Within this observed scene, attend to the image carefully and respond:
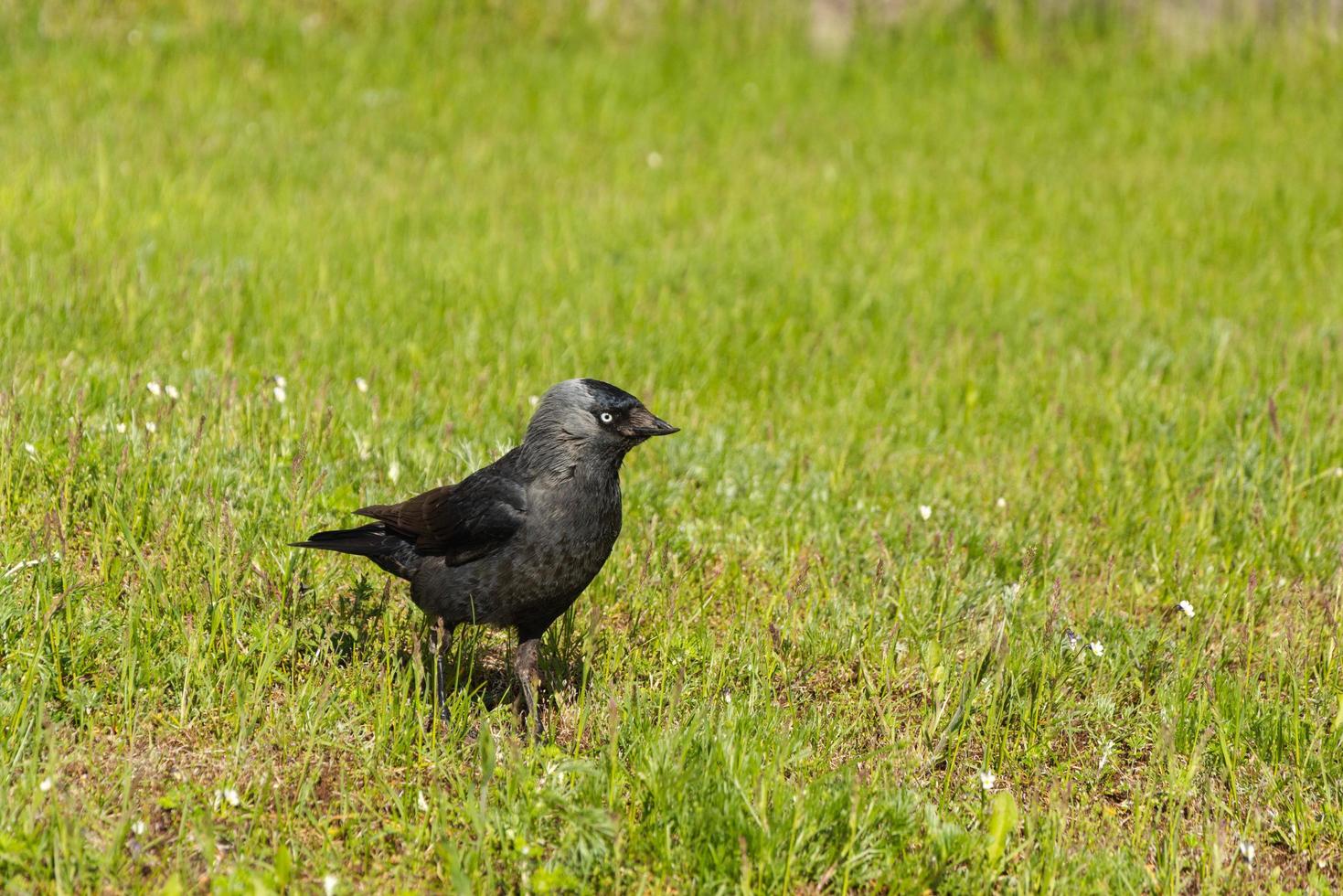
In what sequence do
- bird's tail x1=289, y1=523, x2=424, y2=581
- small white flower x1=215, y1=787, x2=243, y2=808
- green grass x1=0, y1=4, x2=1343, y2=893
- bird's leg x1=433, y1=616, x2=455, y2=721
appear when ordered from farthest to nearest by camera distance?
bird's tail x1=289, y1=523, x2=424, y2=581, bird's leg x1=433, y1=616, x2=455, y2=721, green grass x1=0, y1=4, x2=1343, y2=893, small white flower x1=215, y1=787, x2=243, y2=808

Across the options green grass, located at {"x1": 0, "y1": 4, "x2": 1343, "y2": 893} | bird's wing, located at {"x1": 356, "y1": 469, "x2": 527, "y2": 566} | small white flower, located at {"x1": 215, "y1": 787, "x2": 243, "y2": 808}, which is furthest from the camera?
bird's wing, located at {"x1": 356, "y1": 469, "x2": 527, "y2": 566}

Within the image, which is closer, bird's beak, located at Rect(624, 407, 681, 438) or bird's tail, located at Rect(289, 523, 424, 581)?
bird's beak, located at Rect(624, 407, 681, 438)

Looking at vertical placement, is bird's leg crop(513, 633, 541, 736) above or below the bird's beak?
below

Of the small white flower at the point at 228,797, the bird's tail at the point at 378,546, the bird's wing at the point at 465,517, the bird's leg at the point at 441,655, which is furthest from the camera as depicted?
the bird's tail at the point at 378,546

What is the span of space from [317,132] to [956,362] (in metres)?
5.70

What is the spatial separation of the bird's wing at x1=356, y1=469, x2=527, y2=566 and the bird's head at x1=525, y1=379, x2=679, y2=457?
25cm

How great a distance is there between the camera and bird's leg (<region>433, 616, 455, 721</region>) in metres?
4.21

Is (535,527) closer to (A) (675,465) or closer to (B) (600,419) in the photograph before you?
(B) (600,419)

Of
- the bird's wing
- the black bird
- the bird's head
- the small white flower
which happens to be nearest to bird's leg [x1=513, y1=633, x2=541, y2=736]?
the black bird

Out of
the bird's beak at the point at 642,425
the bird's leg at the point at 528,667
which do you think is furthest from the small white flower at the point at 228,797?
the bird's beak at the point at 642,425

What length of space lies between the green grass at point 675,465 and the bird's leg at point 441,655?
0.08m

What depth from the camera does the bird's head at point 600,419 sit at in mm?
4305

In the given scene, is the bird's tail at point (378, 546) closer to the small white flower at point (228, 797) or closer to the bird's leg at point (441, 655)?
the bird's leg at point (441, 655)

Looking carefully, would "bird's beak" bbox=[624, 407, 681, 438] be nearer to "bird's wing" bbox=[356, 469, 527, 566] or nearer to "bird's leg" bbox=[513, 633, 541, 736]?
"bird's wing" bbox=[356, 469, 527, 566]
